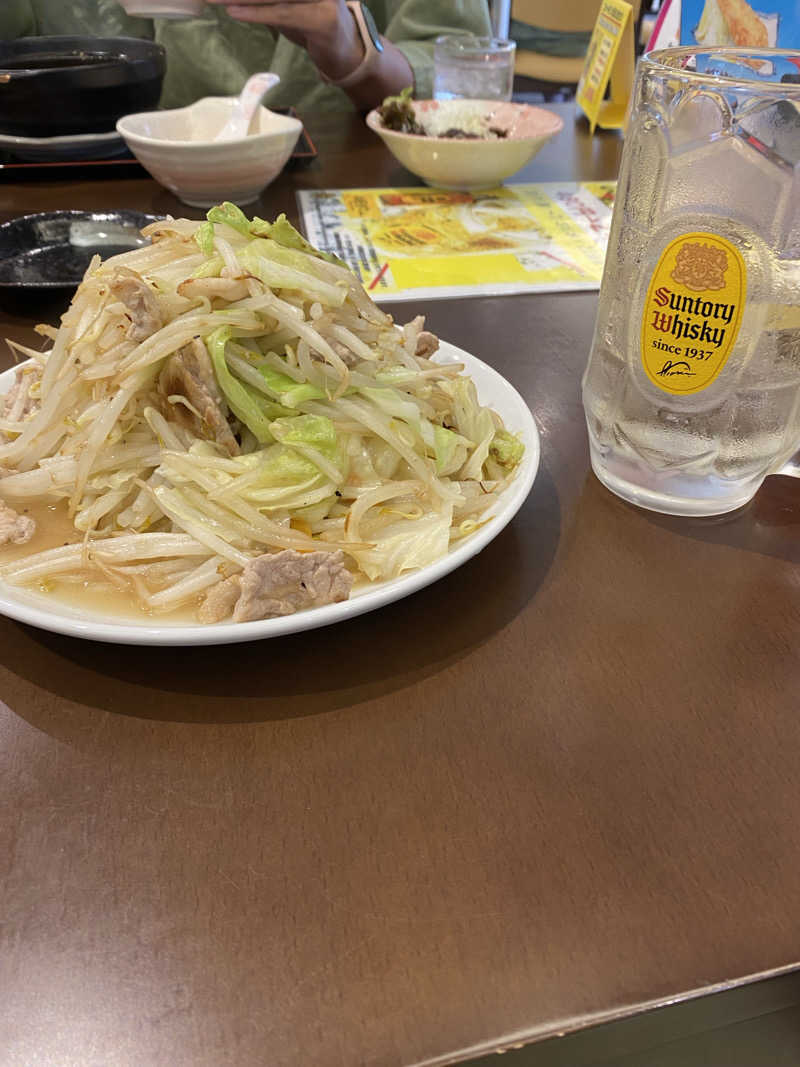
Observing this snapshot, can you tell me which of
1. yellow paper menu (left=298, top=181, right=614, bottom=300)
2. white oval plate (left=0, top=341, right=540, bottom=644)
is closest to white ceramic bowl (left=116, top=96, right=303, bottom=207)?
yellow paper menu (left=298, top=181, right=614, bottom=300)

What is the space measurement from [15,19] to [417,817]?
12.3ft

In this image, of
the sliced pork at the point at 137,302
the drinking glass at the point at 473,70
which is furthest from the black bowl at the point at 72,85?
the sliced pork at the point at 137,302

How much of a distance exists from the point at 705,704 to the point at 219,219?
751 mm

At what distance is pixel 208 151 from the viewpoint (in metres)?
1.71

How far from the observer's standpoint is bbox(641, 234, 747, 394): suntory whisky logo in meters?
0.78

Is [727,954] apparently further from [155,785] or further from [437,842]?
[155,785]

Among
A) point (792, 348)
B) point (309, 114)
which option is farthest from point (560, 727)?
point (309, 114)

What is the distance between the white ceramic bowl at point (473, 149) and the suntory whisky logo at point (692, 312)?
4.22 ft

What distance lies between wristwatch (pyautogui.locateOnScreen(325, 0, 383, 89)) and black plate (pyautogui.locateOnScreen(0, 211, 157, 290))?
1.45 m

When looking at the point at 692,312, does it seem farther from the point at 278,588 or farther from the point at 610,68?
the point at 610,68

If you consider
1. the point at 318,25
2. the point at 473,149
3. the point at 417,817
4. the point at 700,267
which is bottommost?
the point at 417,817

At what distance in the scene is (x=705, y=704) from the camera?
72 centimetres

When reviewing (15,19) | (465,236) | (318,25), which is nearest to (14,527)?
(465,236)

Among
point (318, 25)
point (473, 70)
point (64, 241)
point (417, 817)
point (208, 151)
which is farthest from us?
point (318, 25)
